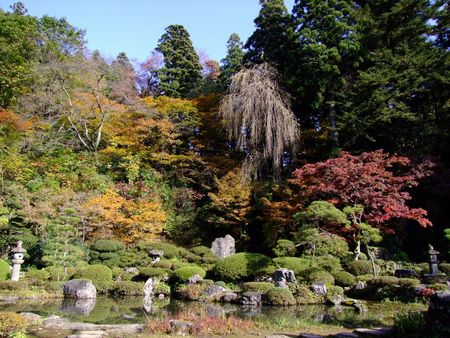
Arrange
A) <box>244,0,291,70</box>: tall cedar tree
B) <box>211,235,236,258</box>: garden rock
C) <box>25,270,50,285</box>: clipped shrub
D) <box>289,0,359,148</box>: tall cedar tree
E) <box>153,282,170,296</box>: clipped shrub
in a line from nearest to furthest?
<box>25,270,50,285</box>: clipped shrub → <box>153,282,170,296</box>: clipped shrub → <box>211,235,236,258</box>: garden rock → <box>289,0,359,148</box>: tall cedar tree → <box>244,0,291,70</box>: tall cedar tree

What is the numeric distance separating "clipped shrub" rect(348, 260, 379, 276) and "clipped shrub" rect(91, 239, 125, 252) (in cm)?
795

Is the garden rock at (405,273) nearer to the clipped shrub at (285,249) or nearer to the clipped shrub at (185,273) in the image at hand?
the clipped shrub at (285,249)

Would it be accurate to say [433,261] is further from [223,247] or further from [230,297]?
[223,247]

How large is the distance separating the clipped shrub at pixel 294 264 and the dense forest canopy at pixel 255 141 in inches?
49.9

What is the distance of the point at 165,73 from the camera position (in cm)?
2216

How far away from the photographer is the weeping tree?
1561 cm

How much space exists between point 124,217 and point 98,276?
13.6 ft

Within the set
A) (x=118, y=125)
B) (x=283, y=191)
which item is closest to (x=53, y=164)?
(x=118, y=125)

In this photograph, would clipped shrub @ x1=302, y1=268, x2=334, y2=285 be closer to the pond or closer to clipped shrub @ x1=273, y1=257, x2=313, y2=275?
clipped shrub @ x1=273, y1=257, x2=313, y2=275

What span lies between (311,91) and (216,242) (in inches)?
296

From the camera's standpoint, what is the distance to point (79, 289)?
1009 cm

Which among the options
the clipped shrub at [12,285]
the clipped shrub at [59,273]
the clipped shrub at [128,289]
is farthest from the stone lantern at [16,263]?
the clipped shrub at [128,289]

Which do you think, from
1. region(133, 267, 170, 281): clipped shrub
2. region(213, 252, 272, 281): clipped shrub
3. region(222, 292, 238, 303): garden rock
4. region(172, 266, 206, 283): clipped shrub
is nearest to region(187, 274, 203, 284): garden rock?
region(172, 266, 206, 283): clipped shrub

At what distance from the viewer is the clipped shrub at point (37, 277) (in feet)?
35.2
